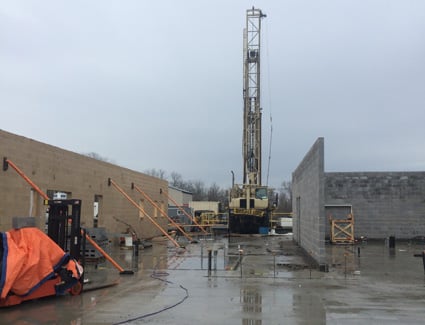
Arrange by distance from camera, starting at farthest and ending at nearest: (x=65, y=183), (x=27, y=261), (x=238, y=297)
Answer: (x=65, y=183) → (x=238, y=297) → (x=27, y=261)

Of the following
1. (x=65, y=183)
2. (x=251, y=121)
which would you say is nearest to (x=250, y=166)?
(x=251, y=121)

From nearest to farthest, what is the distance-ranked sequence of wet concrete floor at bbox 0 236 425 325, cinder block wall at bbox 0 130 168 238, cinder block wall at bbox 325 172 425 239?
wet concrete floor at bbox 0 236 425 325, cinder block wall at bbox 0 130 168 238, cinder block wall at bbox 325 172 425 239

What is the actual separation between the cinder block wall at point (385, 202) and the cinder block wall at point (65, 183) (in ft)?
47.5

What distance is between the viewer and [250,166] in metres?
46.1

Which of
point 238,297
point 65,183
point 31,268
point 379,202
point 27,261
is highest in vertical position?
point 65,183

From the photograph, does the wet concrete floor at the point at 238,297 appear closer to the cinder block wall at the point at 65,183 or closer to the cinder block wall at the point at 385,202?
the cinder block wall at the point at 65,183

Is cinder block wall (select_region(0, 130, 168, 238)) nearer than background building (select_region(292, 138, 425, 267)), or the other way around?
cinder block wall (select_region(0, 130, 168, 238))

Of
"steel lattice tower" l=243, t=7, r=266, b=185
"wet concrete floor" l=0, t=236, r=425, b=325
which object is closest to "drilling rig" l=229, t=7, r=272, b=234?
"steel lattice tower" l=243, t=7, r=266, b=185

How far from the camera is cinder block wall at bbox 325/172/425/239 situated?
3178cm

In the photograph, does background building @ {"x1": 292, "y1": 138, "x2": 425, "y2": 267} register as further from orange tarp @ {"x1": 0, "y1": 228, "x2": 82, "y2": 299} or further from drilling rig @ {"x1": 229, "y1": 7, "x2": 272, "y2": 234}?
orange tarp @ {"x1": 0, "y1": 228, "x2": 82, "y2": 299}

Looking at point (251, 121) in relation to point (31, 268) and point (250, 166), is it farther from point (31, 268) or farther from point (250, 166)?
point (31, 268)

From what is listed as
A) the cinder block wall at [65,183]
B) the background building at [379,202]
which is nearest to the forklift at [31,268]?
the cinder block wall at [65,183]

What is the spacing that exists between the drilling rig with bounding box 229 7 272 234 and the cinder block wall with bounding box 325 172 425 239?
884 cm

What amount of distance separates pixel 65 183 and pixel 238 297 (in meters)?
12.4
